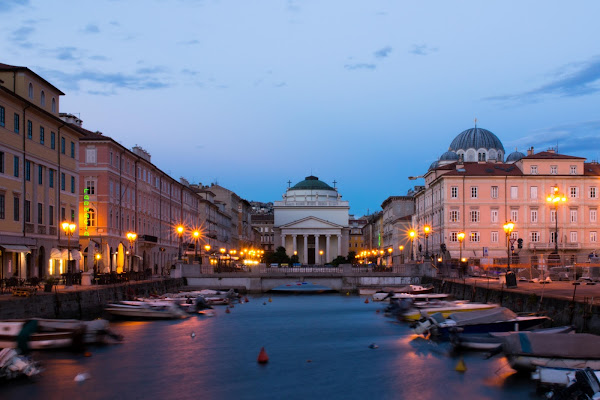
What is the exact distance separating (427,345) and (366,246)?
163 meters

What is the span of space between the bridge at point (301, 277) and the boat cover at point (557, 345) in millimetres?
47384

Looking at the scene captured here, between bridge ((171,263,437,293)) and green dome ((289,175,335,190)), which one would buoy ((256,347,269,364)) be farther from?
green dome ((289,175,335,190))

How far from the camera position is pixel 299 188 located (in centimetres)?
17938

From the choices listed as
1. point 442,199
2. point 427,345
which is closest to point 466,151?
point 442,199

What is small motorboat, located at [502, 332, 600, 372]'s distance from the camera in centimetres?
2200

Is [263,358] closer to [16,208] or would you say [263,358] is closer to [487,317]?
[487,317]

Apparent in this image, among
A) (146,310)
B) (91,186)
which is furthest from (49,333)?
(91,186)

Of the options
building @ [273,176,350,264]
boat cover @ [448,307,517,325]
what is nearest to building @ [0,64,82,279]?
boat cover @ [448,307,517,325]

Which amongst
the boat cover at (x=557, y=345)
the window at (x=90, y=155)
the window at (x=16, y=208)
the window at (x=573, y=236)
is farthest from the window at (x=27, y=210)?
the window at (x=573, y=236)

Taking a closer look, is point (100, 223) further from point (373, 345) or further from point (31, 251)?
point (373, 345)

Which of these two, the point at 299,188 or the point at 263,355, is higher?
the point at 299,188

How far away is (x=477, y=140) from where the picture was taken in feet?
383

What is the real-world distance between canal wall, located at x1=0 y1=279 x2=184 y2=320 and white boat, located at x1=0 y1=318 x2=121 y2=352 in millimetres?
2745

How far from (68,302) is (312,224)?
389ft
